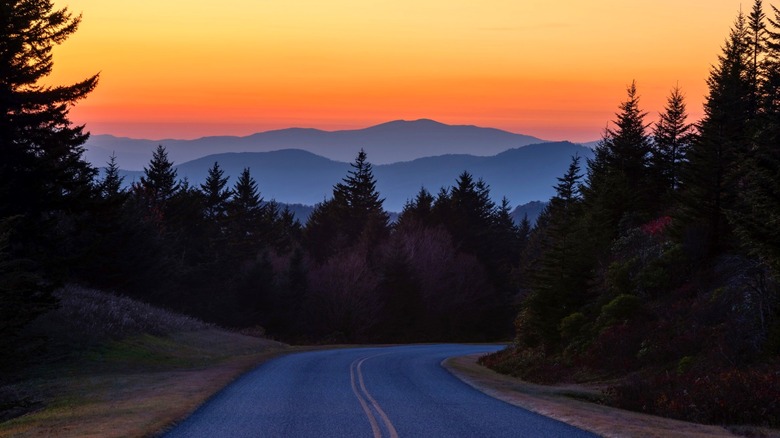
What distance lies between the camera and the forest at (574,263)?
918 inches

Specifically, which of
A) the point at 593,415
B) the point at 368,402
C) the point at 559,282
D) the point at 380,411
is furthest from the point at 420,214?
the point at 380,411

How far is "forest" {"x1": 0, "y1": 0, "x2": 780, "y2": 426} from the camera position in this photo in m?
23.3

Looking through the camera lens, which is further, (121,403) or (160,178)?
(160,178)

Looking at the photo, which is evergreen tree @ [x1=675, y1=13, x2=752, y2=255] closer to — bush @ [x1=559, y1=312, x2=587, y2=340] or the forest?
the forest

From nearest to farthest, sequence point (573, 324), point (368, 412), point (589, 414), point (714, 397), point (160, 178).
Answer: point (368, 412) < point (589, 414) < point (714, 397) < point (573, 324) < point (160, 178)

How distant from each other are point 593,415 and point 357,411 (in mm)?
5758

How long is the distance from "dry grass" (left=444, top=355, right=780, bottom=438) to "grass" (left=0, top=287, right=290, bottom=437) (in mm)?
8869

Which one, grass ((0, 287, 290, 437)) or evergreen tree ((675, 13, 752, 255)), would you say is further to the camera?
evergreen tree ((675, 13, 752, 255))

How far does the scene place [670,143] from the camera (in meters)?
61.2

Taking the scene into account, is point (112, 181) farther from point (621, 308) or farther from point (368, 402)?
point (368, 402)

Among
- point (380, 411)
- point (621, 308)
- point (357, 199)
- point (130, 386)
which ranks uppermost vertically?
point (357, 199)

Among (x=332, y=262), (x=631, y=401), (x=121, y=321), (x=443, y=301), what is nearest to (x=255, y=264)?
(x=332, y=262)

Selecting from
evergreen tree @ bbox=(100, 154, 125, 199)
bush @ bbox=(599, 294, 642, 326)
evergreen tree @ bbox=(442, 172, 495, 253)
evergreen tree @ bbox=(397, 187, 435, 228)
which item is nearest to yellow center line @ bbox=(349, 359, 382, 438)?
bush @ bbox=(599, 294, 642, 326)

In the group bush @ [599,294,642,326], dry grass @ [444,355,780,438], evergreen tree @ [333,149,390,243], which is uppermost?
evergreen tree @ [333,149,390,243]
